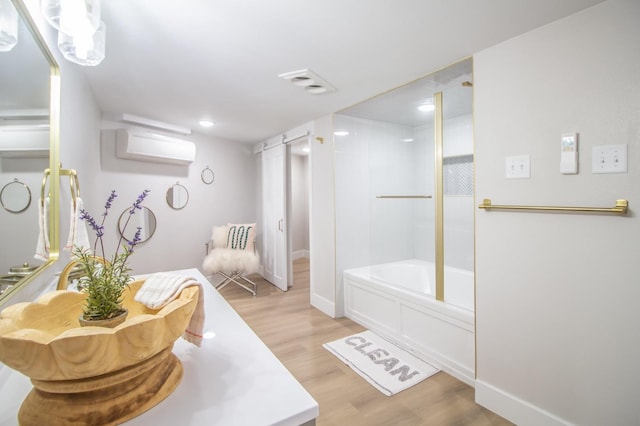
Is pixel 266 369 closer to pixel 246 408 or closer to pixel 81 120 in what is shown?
pixel 246 408

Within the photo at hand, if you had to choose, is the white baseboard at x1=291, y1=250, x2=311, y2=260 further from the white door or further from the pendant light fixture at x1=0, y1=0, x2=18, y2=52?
the pendant light fixture at x1=0, y1=0, x2=18, y2=52

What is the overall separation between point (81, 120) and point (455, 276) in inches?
132

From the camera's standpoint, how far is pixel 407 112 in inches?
119

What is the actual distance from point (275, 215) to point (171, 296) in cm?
353

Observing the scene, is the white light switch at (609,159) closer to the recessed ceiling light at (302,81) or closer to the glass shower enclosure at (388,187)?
the glass shower enclosure at (388,187)

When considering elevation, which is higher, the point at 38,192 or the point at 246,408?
the point at 38,192

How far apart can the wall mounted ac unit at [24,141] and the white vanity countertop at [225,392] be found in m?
0.62

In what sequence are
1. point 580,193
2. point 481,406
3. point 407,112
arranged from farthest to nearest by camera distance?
point 407,112 → point 481,406 → point 580,193

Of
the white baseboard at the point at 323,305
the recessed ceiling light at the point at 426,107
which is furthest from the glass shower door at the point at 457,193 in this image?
the white baseboard at the point at 323,305

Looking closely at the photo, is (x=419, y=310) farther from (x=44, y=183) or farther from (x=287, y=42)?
(x=44, y=183)

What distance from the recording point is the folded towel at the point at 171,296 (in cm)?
91

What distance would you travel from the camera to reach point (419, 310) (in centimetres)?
248

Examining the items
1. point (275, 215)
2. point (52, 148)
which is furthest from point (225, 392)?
point (275, 215)

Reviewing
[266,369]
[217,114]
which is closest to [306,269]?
[217,114]
